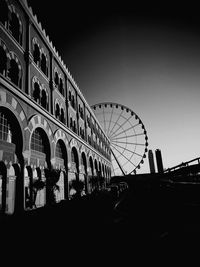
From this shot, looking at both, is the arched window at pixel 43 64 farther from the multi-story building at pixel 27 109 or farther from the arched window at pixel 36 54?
the arched window at pixel 36 54

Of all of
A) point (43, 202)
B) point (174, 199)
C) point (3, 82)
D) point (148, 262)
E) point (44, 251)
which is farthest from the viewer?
point (43, 202)

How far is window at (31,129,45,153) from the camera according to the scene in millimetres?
11625

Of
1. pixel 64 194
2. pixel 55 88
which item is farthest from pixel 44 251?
pixel 55 88

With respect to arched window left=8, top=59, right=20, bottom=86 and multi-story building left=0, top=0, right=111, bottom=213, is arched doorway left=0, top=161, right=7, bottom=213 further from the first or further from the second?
arched window left=8, top=59, right=20, bottom=86

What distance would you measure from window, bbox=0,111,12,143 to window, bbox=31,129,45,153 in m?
2.17

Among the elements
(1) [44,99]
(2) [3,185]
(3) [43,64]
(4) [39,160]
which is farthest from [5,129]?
(3) [43,64]

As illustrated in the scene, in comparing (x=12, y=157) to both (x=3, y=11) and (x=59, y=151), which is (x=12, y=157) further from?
(x=3, y=11)

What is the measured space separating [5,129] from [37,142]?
303cm

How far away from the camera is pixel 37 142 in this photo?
39.6ft

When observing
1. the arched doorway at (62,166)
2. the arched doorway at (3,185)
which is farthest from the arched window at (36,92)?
the arched doorway at (3,185)

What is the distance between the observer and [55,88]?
15.5 metres

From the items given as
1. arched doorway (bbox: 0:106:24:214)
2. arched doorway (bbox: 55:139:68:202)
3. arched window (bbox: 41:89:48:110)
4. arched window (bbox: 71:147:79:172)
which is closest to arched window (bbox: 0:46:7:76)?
arched doorway (bbox: 0:106:24:214)

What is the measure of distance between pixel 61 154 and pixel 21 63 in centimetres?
821

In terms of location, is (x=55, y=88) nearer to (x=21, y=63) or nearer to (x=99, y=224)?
(x=21, y=63)
